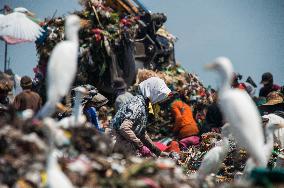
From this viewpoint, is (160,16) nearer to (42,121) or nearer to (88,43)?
(88,43)

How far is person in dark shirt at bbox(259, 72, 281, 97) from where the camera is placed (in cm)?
1278

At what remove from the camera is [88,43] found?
Result: 1592cm

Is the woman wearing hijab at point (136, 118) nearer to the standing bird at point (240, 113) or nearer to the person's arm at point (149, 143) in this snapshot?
the person's arm at point (149, 143)

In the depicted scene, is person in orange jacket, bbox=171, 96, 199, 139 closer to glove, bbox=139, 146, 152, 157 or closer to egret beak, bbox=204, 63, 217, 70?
glove, bbox=139, 146, 152, 157

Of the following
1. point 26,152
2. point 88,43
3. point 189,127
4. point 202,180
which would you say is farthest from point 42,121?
point 88,43

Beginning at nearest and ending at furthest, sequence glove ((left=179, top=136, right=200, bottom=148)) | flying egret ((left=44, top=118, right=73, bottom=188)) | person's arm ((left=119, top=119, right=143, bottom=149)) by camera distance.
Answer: flying egret ((left=44, top=118, right=73, bottom=188)), person's arm ((left=119, top=119, right=143, bottom=149)), glove ((left=179, top=136, right=200, bottom=148))

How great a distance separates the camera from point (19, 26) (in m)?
9.17

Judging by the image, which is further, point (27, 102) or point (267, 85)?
point (267, 85)

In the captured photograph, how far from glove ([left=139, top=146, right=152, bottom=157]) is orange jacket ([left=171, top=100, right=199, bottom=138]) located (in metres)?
3.99

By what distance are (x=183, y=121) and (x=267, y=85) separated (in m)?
1.72

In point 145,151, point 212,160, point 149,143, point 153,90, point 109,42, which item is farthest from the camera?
point 109,42

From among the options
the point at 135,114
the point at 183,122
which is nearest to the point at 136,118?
the point at 135,114

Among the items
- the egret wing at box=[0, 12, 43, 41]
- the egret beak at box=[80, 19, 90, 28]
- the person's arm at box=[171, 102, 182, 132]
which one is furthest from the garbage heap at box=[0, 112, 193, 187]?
the egret beak at box=[80, 19, 90, 28]

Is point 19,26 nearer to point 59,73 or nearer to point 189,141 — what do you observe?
point 59,73
